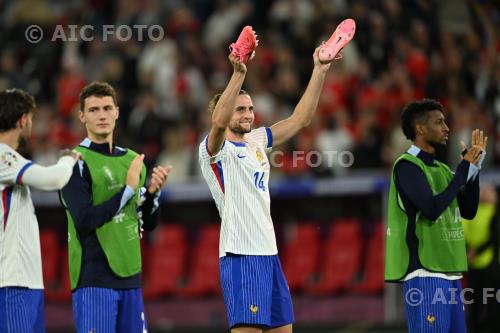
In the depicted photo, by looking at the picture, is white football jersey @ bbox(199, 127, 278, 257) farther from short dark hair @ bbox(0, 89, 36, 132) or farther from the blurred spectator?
the blurred spectator

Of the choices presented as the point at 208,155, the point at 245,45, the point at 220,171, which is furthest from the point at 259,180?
the point at 245,45

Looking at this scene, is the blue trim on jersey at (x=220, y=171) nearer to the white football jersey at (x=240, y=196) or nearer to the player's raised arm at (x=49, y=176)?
the white football jersey at (x=240, y=196)

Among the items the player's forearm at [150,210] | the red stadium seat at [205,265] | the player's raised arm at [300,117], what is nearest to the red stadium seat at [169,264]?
the red stadium seat at [205,265]

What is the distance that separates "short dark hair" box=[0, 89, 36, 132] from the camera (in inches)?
309

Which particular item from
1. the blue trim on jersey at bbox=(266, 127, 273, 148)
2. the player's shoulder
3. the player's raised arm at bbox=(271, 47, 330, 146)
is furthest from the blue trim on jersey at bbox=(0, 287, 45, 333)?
the player's raised arm at bbox=(271, 47, 330, 146)

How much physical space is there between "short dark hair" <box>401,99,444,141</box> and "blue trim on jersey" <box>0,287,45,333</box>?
3.33 m

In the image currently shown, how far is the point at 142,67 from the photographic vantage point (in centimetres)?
1966

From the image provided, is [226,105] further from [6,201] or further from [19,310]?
[19,310]

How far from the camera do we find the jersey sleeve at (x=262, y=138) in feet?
28.6

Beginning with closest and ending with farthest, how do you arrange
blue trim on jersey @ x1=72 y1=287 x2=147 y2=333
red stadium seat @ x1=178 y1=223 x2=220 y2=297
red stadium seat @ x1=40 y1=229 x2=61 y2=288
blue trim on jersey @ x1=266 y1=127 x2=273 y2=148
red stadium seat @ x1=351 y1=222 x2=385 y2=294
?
blue trim on jersey @ x1=72 y1=287 x2=147 y2=333 → blue trim on jersey @ x1=266 y1=127 x2=273 y2=148 → red stadium seat @ x1=351 y1=222 x2=385 y2=294 → red stadium seat @ x1=178 y1=223 x2=220 y2=297 → red stadium seat @ x1=40 y1=229 x2=61 y2=288

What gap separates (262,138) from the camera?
880 centimetres

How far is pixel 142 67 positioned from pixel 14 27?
4.23 m

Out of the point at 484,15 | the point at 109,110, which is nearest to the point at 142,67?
the point at 484,15

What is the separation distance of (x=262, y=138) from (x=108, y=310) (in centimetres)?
191
